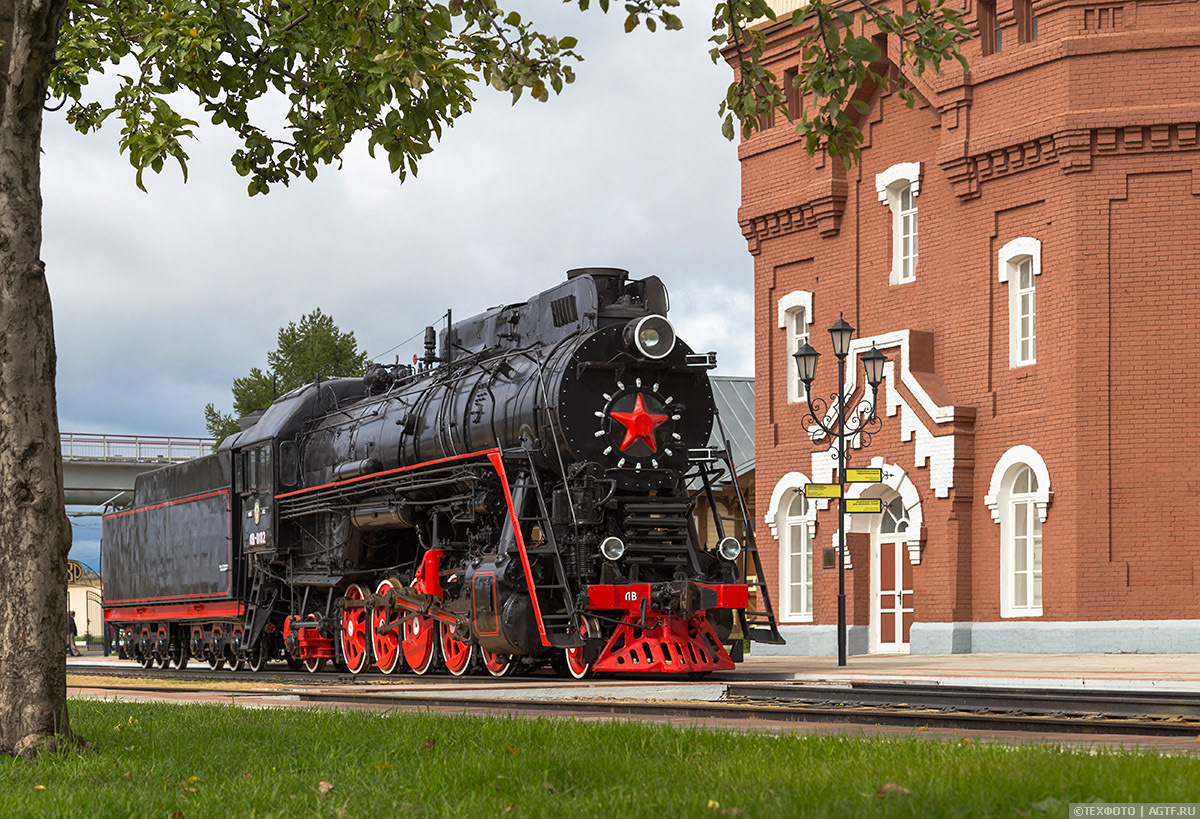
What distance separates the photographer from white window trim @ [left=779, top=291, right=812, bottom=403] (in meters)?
28.0

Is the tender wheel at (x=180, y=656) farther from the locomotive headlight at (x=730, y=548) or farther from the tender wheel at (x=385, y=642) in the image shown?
the locomotive headlight at (x=730, y=548)

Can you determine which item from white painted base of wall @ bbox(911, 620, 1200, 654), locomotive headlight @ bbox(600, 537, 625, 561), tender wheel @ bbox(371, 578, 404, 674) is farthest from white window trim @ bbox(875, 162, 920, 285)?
tender wheel @ bbox(371, 578, 404, 674)

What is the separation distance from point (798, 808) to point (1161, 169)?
19.2 metres

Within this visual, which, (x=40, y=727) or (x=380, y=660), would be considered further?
(x=380, y=660)

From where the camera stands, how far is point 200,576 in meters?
25.9

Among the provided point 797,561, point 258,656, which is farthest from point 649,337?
point 797,561

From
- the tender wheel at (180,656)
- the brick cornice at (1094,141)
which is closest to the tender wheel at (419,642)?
the tender wheel at (180,656)

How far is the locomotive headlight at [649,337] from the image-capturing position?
17.6 metres

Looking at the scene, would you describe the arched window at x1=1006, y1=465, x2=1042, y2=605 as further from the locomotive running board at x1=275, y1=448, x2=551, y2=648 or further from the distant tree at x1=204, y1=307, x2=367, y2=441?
the distant tree at x1=204, y1=307, x2=367, y2=441

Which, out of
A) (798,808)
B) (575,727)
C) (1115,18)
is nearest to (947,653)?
(1115,18)

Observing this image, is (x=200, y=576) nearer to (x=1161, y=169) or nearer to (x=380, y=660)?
(x=380, y=660)

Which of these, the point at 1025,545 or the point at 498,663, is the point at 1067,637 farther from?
the point at 498,663

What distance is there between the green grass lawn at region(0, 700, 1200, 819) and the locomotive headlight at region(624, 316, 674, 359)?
29.2 feet

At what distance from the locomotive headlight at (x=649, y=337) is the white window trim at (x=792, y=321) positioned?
34.6 ft
